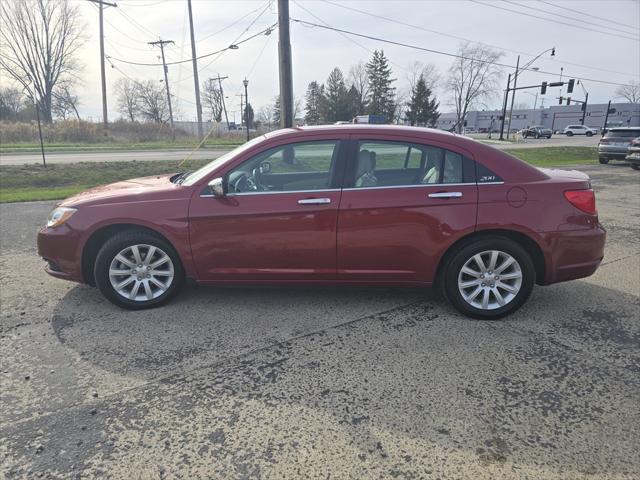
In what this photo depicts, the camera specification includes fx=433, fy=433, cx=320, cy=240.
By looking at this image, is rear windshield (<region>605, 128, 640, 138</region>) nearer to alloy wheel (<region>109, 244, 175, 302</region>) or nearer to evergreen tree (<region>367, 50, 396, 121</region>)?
alloy wheel (<region>109, 244, 175, 302</region>)

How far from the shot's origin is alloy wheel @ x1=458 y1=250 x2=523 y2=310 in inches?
144

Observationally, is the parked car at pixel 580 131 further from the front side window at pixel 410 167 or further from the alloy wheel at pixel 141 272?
the alloy wheel at pixel 141 272

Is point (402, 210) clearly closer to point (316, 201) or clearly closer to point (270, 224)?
point (316, 201)

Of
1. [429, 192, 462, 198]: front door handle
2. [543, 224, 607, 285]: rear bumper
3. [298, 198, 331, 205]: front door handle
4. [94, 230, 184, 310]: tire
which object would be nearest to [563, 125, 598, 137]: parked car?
[543, 224, 607, 285]: rear bumper

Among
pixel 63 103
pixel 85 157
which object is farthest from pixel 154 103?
pixel 85 157

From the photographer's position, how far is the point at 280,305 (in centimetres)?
400

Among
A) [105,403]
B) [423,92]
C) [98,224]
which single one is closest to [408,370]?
[105,403]

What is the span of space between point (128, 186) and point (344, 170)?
2153 millimetres

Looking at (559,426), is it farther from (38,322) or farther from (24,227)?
(24,227)

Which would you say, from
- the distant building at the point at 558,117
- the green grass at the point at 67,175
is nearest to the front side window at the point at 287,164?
the green grass at the point at 67,175

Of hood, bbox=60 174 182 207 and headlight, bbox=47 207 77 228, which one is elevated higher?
hood, bbox=60 174 182 207

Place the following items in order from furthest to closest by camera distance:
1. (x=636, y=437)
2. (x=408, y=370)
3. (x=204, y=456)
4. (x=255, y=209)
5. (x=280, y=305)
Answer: (x=280, y=305) < (x=255, y=209) < (x=408, y=370) < (x=636, y=437) < (x=204, y=456)

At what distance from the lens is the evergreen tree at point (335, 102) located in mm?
73000

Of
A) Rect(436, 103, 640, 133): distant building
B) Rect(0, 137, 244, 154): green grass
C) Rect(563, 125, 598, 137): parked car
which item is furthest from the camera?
Rect(436, 103, 640, 133): distant building
